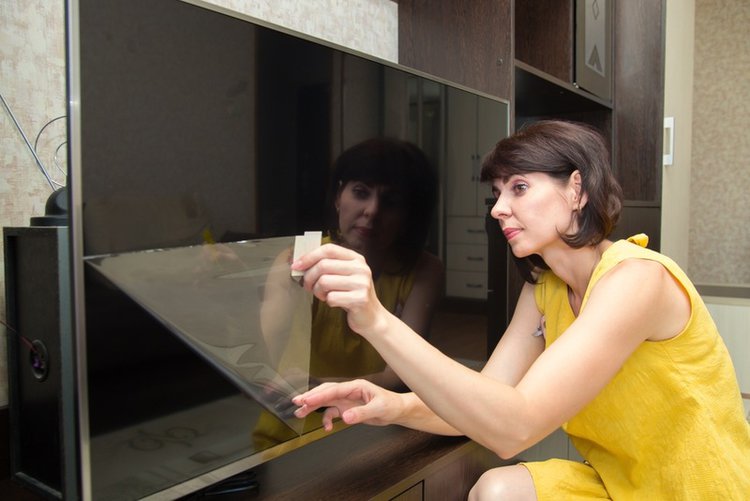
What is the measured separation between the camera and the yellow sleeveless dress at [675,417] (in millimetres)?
1170

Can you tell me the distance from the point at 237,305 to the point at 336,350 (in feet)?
0.92

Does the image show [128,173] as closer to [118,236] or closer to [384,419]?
[118,236]

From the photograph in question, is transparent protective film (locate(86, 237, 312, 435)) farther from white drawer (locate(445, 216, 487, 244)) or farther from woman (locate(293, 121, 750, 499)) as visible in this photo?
white drawer (locate(445, 216, 487, 244))

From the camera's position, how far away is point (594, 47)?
7.46ft

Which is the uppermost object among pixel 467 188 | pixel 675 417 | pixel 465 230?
pixel 467 188

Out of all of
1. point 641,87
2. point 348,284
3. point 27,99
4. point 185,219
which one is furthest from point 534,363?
point 641,87

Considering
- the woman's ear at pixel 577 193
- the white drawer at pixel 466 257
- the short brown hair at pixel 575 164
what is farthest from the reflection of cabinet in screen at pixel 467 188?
the woman's ear at pixel 577 193

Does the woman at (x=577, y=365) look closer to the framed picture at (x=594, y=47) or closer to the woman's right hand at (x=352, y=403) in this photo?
the woman's right hand at (x=352, y=403)

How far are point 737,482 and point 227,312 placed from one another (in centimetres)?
100

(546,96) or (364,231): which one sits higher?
(546,96)

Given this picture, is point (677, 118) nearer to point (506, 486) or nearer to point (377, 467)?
point (506, 486)

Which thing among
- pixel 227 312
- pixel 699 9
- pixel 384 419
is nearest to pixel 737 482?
pixel 384 419

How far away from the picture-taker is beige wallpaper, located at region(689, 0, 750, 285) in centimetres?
365

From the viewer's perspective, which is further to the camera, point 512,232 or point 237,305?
point 512,232
